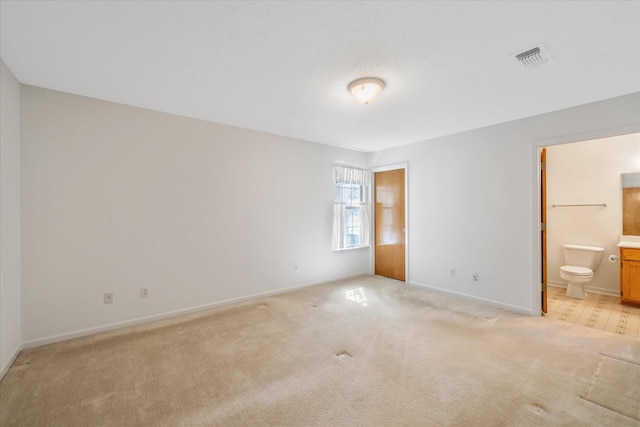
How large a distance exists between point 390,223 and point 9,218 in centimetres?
497

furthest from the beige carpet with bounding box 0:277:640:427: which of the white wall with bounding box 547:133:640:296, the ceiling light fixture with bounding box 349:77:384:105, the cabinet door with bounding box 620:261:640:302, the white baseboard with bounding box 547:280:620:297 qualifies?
the ceiling light fixture with bounding box 349:77:384:105

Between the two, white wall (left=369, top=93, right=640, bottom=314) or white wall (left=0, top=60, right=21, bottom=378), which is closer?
white wall (left=0, top=60, right=21, bottom=378)

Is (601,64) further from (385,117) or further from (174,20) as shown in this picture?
(174,20)

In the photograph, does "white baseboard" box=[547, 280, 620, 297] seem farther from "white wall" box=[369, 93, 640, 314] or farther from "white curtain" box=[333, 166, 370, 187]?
"white curtain" box=[333, 166, 370, 187]

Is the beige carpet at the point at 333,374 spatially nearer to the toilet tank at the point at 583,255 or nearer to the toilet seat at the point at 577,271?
the toilet seat at the point at 577,271

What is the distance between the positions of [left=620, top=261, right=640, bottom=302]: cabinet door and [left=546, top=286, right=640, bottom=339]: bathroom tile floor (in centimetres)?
15

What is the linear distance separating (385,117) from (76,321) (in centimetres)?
418

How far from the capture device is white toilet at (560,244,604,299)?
392 cm

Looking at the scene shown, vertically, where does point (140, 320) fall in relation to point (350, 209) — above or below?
below

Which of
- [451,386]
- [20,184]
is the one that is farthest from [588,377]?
[20,184]

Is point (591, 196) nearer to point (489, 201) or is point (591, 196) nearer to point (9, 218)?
point (489, 201)

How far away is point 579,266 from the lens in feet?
13.9

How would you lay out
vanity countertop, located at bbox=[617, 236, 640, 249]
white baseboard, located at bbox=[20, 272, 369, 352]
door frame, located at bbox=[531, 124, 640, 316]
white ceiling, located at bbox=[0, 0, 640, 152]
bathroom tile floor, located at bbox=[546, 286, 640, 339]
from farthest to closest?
vanity countertop, located at bbox=[617, 236, 640, 249] < door frame, located at bbox=[531, 124, 640, 316] < bathroom tile floor, located at bbox=[546, 286, 640, 339] < white baseboard, located at bbox=[20, 272, 369, 352] < white ceiling, located at bbox=[0, 0, 640, 152]

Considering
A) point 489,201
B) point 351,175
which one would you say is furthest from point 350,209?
point 489,201
